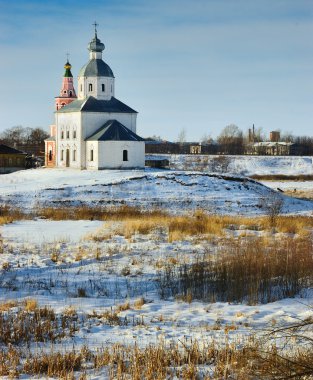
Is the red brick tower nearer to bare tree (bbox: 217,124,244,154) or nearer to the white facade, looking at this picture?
the white facade

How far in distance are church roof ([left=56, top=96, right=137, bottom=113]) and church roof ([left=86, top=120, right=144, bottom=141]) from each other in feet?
4.26

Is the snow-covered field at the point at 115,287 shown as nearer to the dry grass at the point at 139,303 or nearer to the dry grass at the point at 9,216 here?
the dry grass at the point at 139,303

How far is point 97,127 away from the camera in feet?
150

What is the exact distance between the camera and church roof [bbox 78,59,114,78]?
46750 mm

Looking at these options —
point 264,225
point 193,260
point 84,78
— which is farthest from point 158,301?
point 84,78

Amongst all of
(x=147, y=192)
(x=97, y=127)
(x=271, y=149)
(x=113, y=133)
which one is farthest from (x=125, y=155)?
(x=271, y=149)

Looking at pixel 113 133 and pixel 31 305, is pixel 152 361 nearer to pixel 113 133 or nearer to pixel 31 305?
pixel 31 305

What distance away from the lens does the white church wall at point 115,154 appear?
43.2 metres

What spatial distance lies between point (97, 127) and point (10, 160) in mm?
16555

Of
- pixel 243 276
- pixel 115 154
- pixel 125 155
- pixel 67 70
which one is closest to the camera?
pixel 243 276

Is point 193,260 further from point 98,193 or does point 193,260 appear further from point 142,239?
point 98,193

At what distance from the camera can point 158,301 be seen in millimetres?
9359

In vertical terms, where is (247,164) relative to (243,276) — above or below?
above

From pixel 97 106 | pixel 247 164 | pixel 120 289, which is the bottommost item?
pixel 120 289
